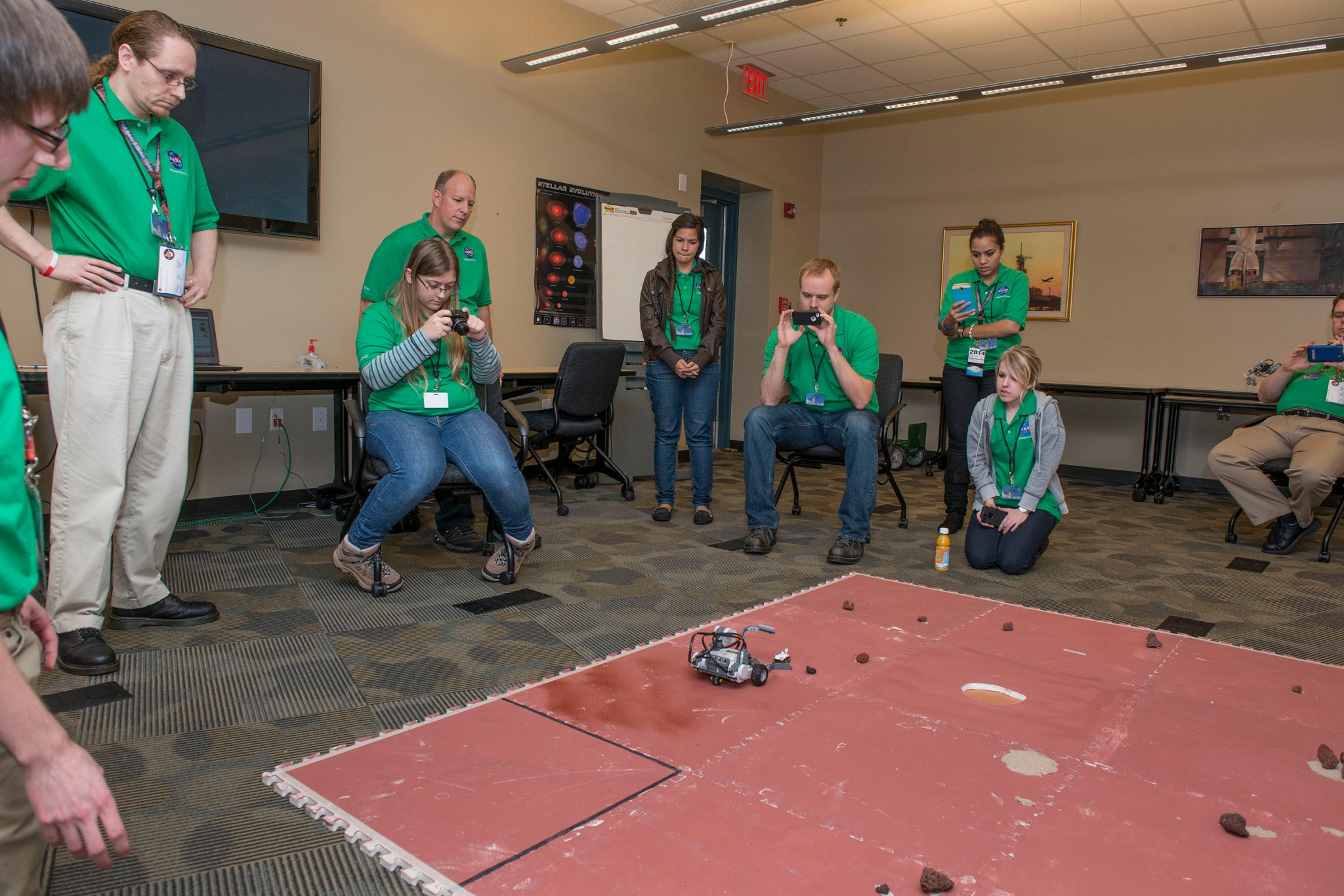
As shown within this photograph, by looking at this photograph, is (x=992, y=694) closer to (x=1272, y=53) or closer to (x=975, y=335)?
(x=975, y=335)

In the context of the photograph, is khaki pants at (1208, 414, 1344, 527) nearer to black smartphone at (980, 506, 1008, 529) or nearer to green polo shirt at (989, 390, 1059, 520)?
green polo shirt at (989, 390, 1059, 520)

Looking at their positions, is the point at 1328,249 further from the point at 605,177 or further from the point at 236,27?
the point at 236,27

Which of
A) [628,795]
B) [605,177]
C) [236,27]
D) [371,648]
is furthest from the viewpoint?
[605,177]

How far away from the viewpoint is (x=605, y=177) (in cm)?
591

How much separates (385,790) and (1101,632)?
2.05m

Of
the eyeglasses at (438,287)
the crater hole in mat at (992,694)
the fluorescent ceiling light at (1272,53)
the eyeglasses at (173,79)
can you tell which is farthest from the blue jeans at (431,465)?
the fluorescent ceiling light at (1272,53)

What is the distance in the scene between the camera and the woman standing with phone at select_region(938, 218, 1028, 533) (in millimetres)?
4105

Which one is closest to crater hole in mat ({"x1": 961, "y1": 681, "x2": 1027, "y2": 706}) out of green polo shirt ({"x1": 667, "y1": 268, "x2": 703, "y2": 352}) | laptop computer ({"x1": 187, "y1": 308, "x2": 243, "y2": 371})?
green polo shirt ({"x1": 667, "y1": 268, "x2": 703, "y2": 352})

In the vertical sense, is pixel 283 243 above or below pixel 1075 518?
above

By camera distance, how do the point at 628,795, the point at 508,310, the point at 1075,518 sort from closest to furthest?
the point at 628,795 < the point at 1075,518 < the point at 508,310

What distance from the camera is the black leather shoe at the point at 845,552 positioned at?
345 centimetres

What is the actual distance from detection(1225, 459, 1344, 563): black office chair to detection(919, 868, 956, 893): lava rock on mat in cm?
345

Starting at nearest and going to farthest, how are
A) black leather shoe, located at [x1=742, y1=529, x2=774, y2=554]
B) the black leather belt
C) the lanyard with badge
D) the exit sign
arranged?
1. the lanyard with badge
2. black leather shoe, located at [x1=742, y1=529, x2=774, y2=554]
3. the black leather belt
4. the exit sign

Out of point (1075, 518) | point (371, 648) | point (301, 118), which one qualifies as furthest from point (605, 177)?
point (371, 648)
